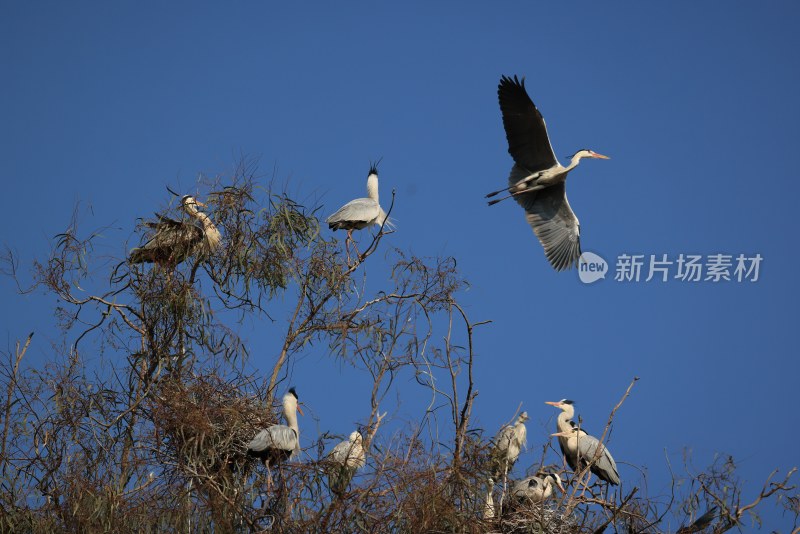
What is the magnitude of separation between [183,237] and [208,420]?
1606mm

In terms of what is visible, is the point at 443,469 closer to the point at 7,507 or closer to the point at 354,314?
the point at 354,314

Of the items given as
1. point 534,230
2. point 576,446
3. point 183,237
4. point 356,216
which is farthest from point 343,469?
point 534,230

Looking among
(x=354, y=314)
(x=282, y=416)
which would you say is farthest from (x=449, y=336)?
(x=282, y=416)

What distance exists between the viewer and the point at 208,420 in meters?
7.33

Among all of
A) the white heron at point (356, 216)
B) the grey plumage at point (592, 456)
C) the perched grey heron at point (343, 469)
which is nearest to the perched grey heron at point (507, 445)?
the grey plumage at point (592, 456)

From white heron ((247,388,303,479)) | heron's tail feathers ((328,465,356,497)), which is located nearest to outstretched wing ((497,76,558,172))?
white heron ((247,388,303,479))

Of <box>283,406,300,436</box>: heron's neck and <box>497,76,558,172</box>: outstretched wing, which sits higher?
<box>497,76,558,172</box>: outstretched wing

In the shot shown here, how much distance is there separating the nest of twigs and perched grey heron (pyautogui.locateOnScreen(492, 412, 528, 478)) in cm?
151

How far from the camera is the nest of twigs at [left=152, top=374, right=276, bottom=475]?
726 cm

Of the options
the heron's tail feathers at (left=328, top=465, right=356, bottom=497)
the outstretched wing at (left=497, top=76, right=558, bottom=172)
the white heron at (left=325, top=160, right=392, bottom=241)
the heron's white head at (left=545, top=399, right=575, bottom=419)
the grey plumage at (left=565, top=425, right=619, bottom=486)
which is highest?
the outstretched wing at (left=497, top=76, right=558, bottom=172)

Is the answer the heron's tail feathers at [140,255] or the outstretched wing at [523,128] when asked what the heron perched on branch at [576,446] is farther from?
the heron's tail feathers at [140,255]

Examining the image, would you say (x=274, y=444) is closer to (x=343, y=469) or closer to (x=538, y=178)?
(x=343, y=469)

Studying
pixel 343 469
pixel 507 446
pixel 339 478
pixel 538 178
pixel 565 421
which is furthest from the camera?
pixel 538 178

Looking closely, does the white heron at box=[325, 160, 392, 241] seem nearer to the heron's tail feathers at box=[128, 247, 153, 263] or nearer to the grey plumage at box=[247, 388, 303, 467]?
the heron's tail feathers at box=[128, 247, 153, 263]
